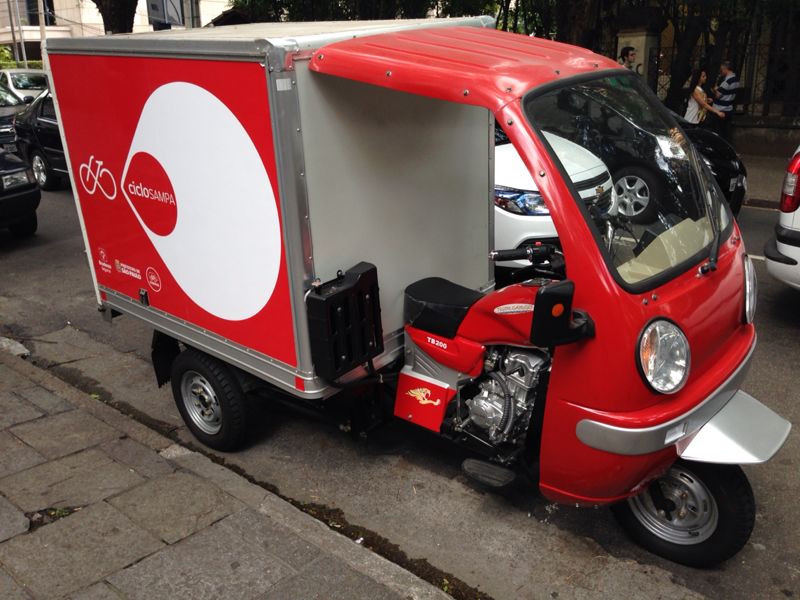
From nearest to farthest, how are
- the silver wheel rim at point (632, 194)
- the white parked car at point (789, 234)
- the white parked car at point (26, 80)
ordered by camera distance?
the silver wheel rim at point (632, 194), the white parked car at point (789, 234), the white parked car at point (26, 80)

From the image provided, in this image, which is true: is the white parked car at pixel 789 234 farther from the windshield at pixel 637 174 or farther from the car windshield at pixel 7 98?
the car windshield at pixel 7 98

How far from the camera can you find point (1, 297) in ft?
25.1

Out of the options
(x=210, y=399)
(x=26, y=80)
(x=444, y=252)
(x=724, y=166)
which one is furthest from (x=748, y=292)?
(x=26, y=80)

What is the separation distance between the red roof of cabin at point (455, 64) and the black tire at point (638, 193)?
19.8 inches

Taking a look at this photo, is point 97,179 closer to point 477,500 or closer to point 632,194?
point 477,500

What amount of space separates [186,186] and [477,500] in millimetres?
2221

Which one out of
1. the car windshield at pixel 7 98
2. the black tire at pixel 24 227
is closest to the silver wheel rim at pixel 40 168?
the car windshield at pixel 7 98

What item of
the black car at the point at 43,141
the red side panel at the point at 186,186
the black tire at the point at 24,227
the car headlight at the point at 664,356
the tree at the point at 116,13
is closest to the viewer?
the car headlight at the point at 664,356

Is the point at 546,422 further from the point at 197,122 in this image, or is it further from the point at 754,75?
the point at 754,75

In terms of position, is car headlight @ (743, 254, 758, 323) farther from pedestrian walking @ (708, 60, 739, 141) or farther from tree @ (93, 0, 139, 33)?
tree @ (93, 0, 139, 33)

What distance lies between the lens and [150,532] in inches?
145

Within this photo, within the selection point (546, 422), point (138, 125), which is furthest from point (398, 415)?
point (138, 125)

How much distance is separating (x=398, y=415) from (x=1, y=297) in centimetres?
533

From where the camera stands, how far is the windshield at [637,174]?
Result: 3.14m
